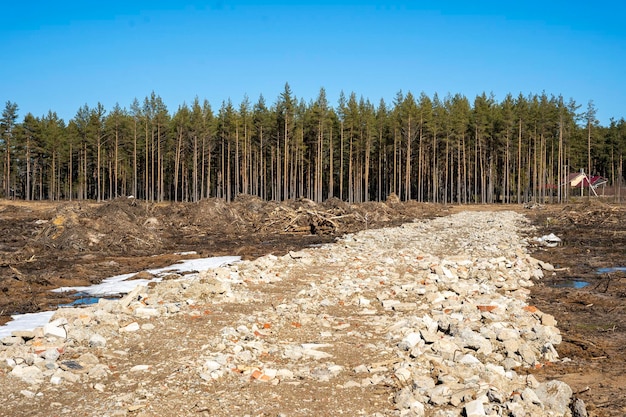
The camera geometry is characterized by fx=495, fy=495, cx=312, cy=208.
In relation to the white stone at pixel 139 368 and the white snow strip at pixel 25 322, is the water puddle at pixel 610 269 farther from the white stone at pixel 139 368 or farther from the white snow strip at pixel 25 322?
the white snow strip at pixel 25 322

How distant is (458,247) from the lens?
62.9ft

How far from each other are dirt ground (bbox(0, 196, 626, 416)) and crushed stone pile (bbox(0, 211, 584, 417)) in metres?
0.61

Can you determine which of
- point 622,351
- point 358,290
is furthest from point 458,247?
point 622,351

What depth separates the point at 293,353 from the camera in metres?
6.93

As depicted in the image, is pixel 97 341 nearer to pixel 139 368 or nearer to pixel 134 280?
pixel 139 368

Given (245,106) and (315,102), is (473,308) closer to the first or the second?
(315,102)

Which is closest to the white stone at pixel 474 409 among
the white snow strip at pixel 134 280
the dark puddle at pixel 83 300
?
the dark puddle at pixel 83 300

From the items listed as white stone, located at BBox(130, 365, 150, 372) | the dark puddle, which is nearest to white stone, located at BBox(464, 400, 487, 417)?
white stone, located at BBox(130, 365, 150, 372)

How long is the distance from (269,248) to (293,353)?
14.3 m

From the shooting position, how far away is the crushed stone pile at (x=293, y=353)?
5.30 meters

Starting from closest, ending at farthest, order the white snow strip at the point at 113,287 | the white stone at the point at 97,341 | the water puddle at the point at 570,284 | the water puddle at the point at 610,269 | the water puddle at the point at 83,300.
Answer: the white stone at the point at 97,341 < the white snow strip at the point at 113,287 < the water puddle at the point at 83,300 < the water puddle at the point at 570,284 < the water puddle at the point at 610,269

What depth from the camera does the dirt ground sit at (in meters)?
7.25

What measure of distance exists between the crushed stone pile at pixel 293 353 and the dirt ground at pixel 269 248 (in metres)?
0.61

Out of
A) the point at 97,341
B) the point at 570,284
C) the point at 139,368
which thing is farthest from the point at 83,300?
the point at 570,284
